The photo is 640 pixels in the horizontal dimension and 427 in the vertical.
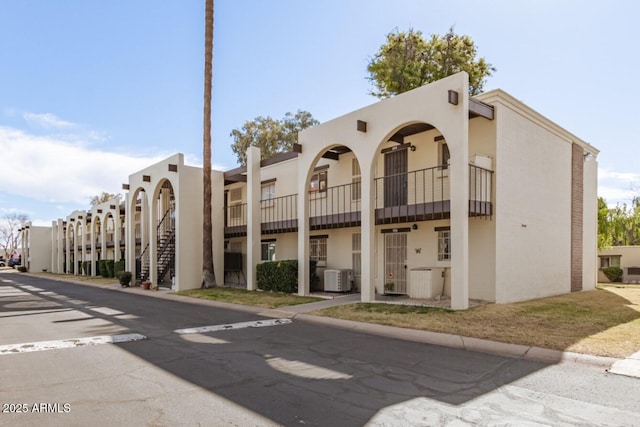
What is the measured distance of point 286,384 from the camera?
573 cm

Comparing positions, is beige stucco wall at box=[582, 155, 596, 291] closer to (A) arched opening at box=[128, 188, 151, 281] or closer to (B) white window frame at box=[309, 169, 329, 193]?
(B) white window frame at box=[309, 169, 329, 193]

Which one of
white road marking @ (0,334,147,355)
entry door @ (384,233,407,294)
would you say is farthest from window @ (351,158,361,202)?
white road marking @ (0,334,147,355)

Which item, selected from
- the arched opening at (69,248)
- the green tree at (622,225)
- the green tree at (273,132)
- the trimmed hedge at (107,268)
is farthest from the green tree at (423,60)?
the arched opening at (69,248)

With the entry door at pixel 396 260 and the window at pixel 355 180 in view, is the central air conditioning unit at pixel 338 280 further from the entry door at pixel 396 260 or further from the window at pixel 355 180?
the window at pixel 355 180

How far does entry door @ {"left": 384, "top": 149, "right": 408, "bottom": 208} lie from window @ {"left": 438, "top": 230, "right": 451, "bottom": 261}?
178cm

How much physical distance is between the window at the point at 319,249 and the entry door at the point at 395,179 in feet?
13.3

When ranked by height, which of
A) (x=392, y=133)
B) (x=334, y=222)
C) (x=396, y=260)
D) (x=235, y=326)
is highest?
(x=392, y=133)

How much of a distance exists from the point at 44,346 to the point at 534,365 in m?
8.42

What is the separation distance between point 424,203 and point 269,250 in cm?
1080

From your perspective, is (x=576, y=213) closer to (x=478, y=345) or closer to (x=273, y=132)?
(x=478, y=345)

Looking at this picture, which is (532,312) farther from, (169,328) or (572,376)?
(169,328)

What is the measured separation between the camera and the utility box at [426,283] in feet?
45.4

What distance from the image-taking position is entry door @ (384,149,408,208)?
15.8 meters


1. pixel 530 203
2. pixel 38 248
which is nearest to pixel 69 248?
pixel 38 248
